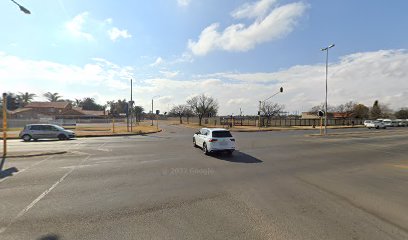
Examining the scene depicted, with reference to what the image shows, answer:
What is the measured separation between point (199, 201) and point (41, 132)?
24428mm

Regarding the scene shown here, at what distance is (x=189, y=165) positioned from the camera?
465 inches

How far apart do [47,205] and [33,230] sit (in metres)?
1.52

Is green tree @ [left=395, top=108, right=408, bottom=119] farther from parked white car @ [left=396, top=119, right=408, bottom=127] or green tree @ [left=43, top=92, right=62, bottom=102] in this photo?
green tree @ [left=43, top=92, right=62, bottom=102]

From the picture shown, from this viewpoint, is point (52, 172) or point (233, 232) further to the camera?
point (52, 172)

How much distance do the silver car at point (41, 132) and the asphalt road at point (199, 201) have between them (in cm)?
1534

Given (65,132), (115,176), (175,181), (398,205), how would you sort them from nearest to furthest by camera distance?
(398,205) < (175,181) < (115,176) < (65,132)

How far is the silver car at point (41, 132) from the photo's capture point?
2502cm

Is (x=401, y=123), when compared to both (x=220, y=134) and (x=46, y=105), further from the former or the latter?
(x=46, y=105)

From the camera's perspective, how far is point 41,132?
25422 millimetres

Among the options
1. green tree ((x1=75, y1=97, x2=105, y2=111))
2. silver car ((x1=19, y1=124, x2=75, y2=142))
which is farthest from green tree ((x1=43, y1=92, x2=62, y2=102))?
silver car ((x1=19, y1=124, x2=75, y2=142))

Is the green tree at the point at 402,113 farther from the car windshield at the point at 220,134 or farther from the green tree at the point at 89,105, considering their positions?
the green tree at the point at 89,105

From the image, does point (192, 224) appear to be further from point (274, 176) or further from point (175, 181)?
point (274, 176)

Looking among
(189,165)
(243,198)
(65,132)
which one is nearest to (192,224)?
(243,198)

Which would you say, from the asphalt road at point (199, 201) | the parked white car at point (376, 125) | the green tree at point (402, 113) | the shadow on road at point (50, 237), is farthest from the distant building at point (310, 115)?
the shadow on road at point (50, 237)
